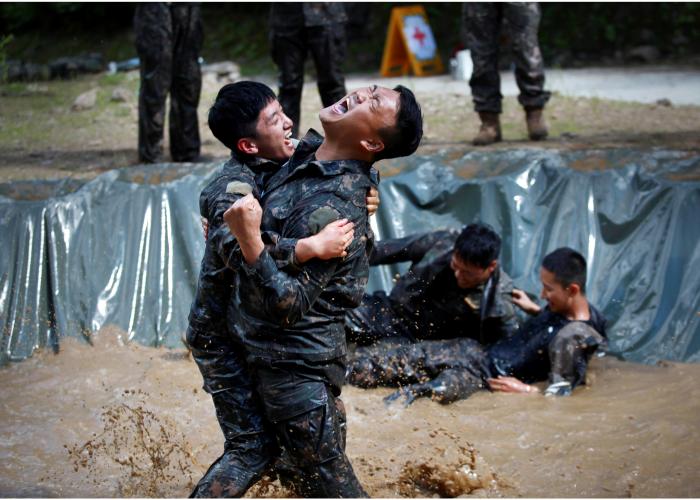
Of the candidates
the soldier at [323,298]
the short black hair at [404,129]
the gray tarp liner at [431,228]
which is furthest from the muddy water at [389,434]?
the short black hair at [404,129]

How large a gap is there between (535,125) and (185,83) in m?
2.79

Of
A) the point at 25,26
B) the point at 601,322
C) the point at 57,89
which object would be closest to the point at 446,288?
the point at 601,322

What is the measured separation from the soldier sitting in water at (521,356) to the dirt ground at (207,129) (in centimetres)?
232

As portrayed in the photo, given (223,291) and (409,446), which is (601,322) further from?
(223,291)

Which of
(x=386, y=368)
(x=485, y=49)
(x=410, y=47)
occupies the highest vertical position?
(x=485, y=49)

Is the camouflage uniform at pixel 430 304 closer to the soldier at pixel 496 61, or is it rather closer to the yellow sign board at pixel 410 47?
the soldier at pixel 496 61

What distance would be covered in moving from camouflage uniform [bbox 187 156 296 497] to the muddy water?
1.49 feet

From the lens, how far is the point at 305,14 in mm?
7434

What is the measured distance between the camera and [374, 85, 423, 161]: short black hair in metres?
2.79

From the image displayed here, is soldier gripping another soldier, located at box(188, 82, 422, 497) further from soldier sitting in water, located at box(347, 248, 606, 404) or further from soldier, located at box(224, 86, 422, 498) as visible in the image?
soldier sitting in water, located at box(347, 248, 606, 404)

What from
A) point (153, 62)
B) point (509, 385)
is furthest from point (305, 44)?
point (509, 385)

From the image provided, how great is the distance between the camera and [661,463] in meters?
3.86

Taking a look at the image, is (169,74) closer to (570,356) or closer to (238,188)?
(570,356)

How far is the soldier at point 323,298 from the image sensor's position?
2762mm
